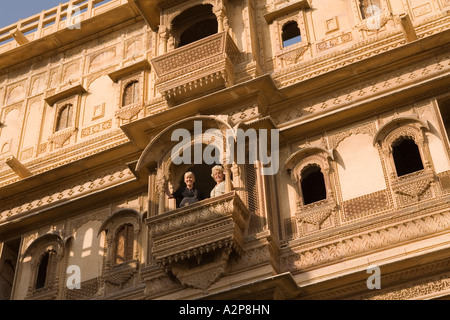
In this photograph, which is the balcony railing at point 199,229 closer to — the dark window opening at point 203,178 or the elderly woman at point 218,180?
the elderly woman at point 218,180

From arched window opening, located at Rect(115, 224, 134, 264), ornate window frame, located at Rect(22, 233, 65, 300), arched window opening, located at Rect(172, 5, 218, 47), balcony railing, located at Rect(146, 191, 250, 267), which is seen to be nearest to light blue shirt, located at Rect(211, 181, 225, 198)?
balcony railing, located at Rect(146, 191, 250, 267)

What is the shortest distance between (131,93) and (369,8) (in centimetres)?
436

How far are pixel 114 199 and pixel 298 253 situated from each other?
3.52 metres

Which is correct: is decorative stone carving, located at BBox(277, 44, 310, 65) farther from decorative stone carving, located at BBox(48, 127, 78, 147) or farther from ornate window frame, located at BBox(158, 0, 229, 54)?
decorative stone carving, located at BBox(48, 127, 78, 147)

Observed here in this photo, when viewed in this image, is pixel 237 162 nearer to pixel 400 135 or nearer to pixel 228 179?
pixel 228 179

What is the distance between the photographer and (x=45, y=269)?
12.0 metres

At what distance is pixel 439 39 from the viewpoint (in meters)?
10.6

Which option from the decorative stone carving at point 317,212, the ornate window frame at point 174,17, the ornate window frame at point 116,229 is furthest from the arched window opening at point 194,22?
the decorative stone carving at point 317,212

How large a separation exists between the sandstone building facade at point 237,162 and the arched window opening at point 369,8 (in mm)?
26

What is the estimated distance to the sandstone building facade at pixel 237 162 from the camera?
952 centimetres

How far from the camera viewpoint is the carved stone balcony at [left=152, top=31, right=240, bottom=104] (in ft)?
39.0

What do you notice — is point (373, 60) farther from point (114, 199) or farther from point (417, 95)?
point (114, 199)

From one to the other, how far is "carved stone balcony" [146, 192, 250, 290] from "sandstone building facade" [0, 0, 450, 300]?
0.02 meters
